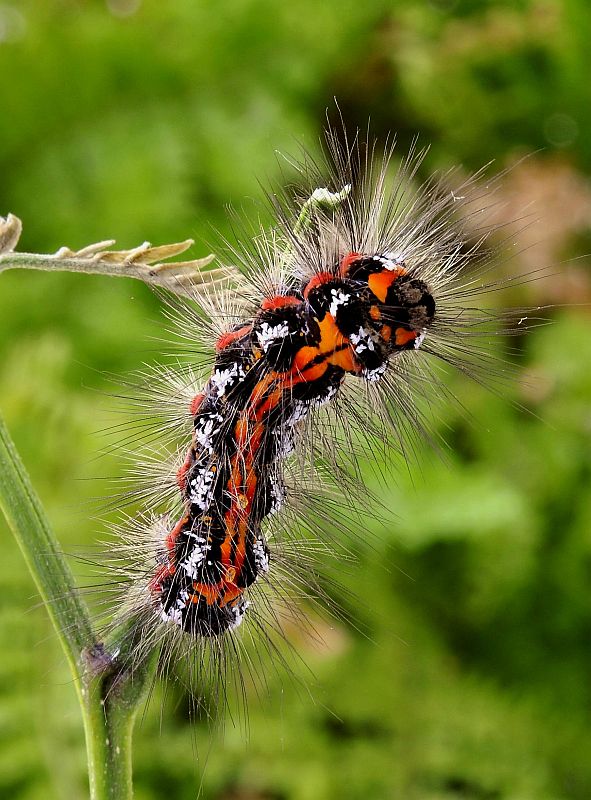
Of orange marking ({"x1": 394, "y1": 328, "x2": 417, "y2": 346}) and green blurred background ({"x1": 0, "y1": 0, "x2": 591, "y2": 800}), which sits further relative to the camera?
green blurred background ({"x1": 0, "y1": 0, "x2": 591, "y2": 800})

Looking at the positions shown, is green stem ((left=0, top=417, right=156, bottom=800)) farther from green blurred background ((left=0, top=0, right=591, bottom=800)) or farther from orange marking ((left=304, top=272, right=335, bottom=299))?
green blurred background ((left=0, top=0, right=591, bottom=800))

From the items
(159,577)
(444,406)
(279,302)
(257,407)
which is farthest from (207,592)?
(444,406)

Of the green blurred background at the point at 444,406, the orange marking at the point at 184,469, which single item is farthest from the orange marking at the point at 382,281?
the green blurred background at the point at 444,406

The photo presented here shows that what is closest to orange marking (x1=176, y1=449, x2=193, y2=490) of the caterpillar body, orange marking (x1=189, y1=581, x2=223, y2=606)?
the caterpillar body

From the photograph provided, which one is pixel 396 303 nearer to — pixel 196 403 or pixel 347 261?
pixel 347 261

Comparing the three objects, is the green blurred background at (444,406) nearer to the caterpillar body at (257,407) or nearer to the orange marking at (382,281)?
the caterpillar body at (257,407)

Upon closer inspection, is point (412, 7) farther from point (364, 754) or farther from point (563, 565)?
point (364, 754)

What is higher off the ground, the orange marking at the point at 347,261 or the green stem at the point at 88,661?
the orange marking at the point at 347,261

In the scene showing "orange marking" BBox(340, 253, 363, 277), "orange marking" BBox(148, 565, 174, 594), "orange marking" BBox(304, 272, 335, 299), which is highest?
"orange marking" BBox(340, 253, 363, 277)
